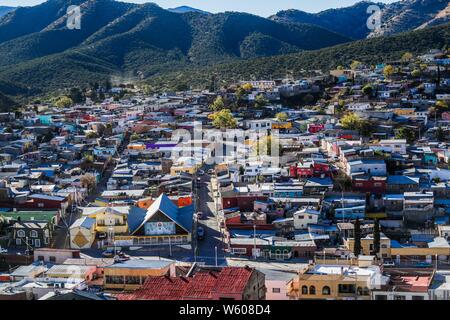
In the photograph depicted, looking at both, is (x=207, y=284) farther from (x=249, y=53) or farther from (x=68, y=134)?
(x=249, y=53)

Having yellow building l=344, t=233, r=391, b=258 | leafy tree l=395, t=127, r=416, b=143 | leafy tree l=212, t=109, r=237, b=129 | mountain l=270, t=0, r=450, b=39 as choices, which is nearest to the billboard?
yellow building l=344, t=233, r=391, b=258

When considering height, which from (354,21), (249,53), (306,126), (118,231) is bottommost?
(118,231)

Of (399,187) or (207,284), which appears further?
(399,187)

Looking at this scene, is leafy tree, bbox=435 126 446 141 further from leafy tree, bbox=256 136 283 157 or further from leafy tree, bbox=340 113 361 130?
leafy tree, bbox=256 136 283 157

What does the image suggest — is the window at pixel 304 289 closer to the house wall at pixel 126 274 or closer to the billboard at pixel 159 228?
the house wall at pixel 126 274

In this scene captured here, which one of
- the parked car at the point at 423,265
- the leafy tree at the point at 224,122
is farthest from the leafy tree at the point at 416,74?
the parked car at the point at 423,265

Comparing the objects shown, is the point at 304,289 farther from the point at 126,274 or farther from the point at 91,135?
the point at 91,135

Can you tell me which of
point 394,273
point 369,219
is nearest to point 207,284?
point 394,273

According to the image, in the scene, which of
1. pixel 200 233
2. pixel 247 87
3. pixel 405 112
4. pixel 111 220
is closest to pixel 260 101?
pixel 247 87

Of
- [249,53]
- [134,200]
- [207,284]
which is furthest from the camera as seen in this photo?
[249,53]
